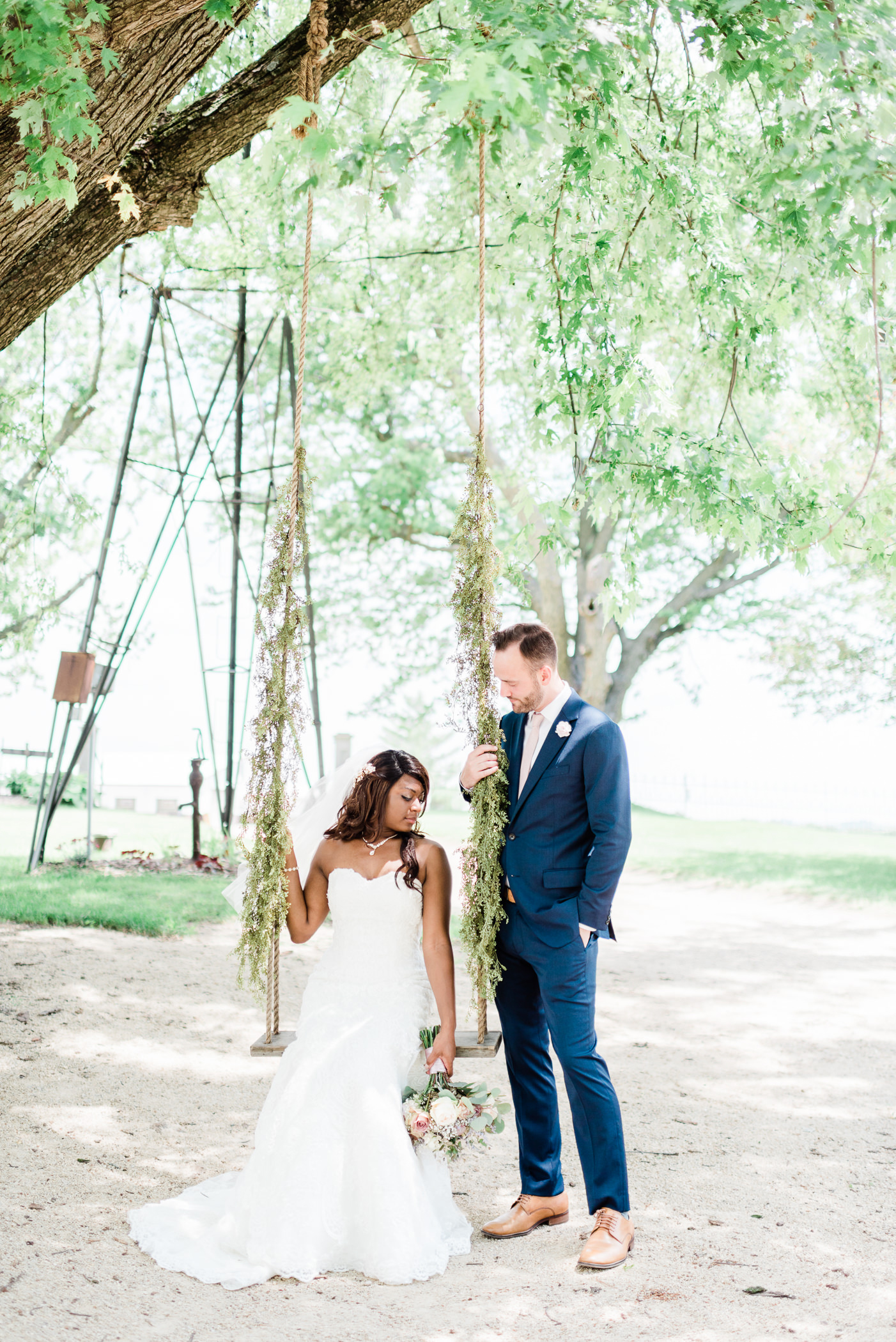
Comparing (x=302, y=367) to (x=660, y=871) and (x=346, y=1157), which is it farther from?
(x=660, y=871)

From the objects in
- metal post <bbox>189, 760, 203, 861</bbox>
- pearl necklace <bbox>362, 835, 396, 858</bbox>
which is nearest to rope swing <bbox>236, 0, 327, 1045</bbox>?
pearl necklace <bbox>362, 835, 396, 858</bbox>

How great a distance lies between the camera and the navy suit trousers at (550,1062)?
340 cm

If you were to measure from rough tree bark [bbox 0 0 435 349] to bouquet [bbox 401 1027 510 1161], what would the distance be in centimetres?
303

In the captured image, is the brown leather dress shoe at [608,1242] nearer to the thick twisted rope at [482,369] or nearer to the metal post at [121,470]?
the thick twisted rope at [482,369]

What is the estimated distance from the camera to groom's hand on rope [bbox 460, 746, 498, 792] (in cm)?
355

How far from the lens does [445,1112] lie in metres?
3.36

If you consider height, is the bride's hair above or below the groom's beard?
below

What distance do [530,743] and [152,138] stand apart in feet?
8.63

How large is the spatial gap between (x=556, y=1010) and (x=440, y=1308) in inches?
33.8

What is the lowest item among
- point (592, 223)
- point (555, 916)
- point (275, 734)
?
point (555, 916)

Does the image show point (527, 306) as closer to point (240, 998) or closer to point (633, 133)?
point (633, 133)

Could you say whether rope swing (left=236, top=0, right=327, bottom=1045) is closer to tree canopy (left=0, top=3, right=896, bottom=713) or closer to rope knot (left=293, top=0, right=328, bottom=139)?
rope knot (left=293, top=0, right=328, bottom=139)

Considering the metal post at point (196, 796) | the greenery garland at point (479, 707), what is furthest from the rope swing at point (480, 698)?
the metal post at point (196, 796)

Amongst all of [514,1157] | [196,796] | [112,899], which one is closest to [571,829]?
[514,1157]
